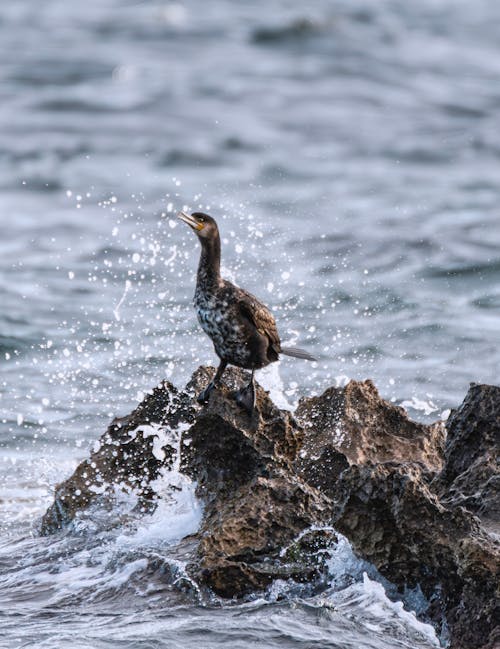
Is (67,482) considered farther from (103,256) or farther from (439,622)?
(103,256)

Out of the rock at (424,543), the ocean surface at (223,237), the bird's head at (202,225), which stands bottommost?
the ocean surface at (223,237)

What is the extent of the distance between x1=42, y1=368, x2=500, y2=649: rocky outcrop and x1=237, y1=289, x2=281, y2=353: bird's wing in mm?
353

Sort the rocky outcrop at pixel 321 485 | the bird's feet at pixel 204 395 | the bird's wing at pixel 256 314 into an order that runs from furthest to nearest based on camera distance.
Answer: the bird's wing at pixel 256 314
the bird's feet at pixel 204 395
the rocky outcrop at pixel 321 485

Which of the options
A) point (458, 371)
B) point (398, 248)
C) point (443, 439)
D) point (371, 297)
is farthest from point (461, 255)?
point (443, 439)

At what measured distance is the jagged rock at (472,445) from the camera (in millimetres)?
5293

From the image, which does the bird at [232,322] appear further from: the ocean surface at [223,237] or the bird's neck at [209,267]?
the ocean surface at [223,237]

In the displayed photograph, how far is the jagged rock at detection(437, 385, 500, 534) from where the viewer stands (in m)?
5.29

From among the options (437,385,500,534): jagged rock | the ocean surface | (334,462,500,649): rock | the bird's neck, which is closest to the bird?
the bird's neck

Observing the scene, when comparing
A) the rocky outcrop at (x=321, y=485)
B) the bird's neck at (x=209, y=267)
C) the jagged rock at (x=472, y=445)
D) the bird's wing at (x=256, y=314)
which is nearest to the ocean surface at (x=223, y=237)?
the rocky outcrop at (x=321, y=485)

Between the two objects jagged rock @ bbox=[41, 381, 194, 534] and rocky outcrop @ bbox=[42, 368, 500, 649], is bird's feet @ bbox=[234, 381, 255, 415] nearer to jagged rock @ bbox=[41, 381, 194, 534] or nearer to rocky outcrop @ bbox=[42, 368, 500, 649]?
rocky outcrop @ bbox=[42, 368, 500, 649]

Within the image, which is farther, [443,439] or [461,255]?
[461,255]

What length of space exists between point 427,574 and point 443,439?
183 cm

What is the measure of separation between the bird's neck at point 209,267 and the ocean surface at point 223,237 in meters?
1.12

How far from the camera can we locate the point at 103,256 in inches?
510
